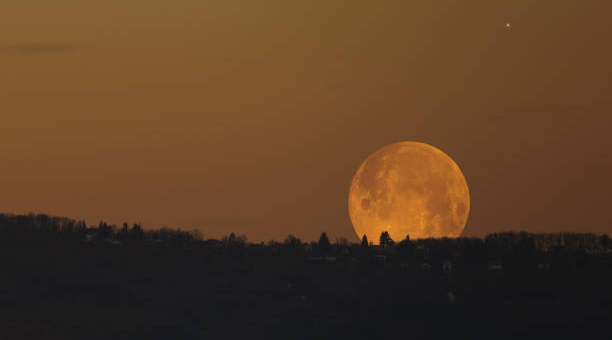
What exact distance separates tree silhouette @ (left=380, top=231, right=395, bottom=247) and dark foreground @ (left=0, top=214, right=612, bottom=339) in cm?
199

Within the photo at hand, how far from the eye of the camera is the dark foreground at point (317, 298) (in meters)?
160

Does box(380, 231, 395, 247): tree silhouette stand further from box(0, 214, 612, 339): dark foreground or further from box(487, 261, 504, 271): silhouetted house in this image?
box(487, 261, 504, 271): silhouetted house

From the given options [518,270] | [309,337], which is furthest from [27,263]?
[518,270]

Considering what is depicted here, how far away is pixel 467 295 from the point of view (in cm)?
17612

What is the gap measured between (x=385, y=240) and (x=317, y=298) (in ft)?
58.4

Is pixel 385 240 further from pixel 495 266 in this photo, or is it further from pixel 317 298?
pixel 317 298

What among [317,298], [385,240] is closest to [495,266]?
[385,240]

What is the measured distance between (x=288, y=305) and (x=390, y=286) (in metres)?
15.9

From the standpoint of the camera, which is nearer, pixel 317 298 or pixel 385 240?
pixel 317 298

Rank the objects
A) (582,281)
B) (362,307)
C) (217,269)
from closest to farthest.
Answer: (362,307), (582,281), (217,269)

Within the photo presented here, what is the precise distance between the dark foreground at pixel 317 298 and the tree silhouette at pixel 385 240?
199 centimetres

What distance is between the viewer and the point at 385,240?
190375 mm

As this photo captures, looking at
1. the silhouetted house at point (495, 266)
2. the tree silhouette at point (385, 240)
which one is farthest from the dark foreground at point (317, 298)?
the tree silhouette at point (385, 240)

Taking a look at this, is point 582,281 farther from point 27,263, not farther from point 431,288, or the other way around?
point 27,263
